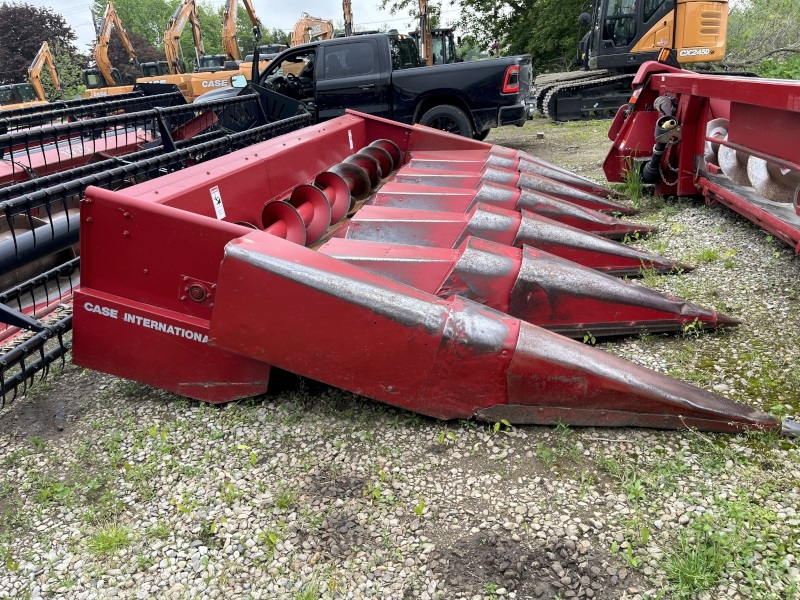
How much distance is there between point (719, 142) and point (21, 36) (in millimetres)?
43121

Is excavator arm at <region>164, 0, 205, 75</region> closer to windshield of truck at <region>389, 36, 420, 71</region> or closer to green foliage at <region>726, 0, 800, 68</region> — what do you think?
windshield of truck at <region>389, 36, 420, 71</region>

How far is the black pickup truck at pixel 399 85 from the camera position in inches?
323

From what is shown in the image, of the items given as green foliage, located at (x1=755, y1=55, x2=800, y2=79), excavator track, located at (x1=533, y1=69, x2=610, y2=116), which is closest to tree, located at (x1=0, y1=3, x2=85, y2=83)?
excavator track, located at (x1=533, y1=69, x2=610, y2=116)

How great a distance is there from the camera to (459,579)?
1.86 metres

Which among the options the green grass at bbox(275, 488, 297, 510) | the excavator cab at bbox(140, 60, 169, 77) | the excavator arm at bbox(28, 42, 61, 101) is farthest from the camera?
the excavator cab at bbox(140, 60, 169, 77)

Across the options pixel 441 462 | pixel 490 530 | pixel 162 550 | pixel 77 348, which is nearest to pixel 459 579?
pixel 490 530

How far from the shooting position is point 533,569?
187cm

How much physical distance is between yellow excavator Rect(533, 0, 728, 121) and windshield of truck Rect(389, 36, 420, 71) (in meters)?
4.25

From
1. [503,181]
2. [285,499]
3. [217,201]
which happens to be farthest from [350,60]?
[285,499]

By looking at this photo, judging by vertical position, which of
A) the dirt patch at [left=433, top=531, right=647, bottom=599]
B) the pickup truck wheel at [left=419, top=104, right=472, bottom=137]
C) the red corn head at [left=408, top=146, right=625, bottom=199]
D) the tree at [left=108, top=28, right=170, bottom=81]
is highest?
the tree at [left=108, top=28, right=170, bottom=81]

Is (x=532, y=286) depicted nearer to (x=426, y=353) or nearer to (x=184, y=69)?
(x=426, y=353)

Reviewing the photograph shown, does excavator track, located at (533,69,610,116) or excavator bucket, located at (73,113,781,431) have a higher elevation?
excavator track, located at (533,69,610,116)

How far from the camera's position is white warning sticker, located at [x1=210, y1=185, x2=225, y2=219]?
10.8 ft

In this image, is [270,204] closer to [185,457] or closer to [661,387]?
[185,457]
